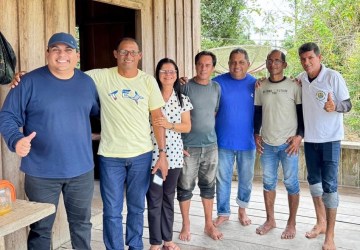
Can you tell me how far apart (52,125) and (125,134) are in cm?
49

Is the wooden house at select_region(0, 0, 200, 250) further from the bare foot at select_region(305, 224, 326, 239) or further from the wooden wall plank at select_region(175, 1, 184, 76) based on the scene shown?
the bare foot at select_region(305, 224, 326, 239)

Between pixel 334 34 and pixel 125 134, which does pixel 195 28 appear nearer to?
pixel 125 134

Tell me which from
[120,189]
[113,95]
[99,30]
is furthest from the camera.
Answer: [99,30]

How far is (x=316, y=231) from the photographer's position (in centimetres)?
317

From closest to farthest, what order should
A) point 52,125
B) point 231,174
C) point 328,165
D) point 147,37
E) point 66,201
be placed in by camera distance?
point 52,125
point 66,201
point 328,165
point 231,174
point 147,37

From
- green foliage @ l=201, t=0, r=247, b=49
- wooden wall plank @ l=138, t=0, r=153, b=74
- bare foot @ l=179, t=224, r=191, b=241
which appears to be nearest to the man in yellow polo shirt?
bare foot @ l=179, t=224, r=191, b=241

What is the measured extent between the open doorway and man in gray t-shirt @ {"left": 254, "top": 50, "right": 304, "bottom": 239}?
6.65 feet

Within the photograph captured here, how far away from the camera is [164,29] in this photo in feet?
14.0

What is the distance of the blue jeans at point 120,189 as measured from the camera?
2529mm

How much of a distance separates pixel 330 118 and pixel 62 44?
187 cm

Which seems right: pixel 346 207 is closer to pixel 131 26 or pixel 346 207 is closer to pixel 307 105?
pixel 307 105

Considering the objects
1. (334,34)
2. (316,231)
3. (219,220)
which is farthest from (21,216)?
(334,34)

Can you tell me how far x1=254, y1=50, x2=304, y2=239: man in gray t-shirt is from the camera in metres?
3.09

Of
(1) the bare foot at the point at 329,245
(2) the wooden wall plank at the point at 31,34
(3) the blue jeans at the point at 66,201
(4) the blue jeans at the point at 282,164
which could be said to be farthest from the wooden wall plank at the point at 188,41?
(3) the blue jeans at the point at 66,201
